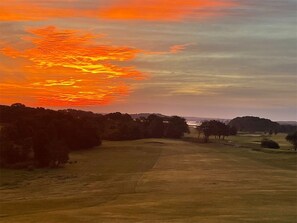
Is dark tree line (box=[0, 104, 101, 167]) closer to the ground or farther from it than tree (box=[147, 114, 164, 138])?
closer to the ground

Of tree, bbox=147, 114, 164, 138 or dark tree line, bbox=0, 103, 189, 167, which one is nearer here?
dark tree line, bbox=0, 103, 189, 167

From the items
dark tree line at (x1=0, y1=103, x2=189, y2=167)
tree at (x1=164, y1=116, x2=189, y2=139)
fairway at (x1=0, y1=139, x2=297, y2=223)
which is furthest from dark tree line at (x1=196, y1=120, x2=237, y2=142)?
fairway at (x1=0, y1=139, x2=297, y2=223)

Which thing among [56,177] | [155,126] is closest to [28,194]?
[56,177]

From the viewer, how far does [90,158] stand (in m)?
88.4

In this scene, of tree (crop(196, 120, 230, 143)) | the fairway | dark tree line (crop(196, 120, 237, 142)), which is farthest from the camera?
dark tree line (crop(196, 120, 237, 142))

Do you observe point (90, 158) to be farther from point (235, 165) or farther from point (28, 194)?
point (28, 194)

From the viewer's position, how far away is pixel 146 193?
140ft

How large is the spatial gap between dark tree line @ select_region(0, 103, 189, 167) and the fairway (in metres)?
5.95

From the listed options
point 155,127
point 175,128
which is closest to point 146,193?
point 155,127

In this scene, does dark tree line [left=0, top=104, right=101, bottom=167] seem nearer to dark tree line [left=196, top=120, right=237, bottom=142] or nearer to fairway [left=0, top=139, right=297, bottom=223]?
fairway [left=0, top=139, right=297, bottom=223]

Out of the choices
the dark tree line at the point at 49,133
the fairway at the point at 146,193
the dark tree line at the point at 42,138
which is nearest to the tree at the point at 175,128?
the dark tree line at the point at 49,133

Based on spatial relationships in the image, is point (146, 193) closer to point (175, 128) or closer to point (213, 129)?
point (213, 129)

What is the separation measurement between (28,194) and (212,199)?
18015 mm

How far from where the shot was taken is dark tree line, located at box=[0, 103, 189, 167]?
81875mm
